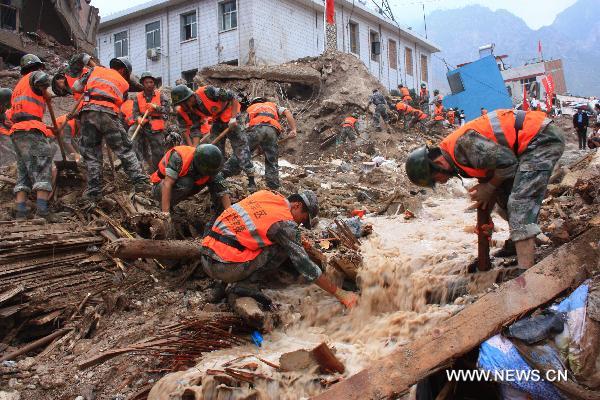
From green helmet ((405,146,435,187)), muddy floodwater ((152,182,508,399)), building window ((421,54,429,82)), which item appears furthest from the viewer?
building window ((421,54,429,82))

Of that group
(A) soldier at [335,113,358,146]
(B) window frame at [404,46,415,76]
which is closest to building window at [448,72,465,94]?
(B) window frame at [404,46,415,76]

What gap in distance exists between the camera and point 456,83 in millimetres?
23797

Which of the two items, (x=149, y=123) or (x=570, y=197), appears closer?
(x=570, y=197)

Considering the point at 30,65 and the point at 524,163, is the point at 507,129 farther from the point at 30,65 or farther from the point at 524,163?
the point at 30,65

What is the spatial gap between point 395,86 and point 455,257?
2051 cm

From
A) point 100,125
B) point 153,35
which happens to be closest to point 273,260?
point 100,125

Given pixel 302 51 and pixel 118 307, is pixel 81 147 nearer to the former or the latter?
pixel 118 307

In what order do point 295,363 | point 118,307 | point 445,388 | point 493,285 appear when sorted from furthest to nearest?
point 118,307, point 493,285, point 295,363, point 445,388

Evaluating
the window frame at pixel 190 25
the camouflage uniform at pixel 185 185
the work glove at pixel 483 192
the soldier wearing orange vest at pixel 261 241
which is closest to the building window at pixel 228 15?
the window frame at pixel 190 25

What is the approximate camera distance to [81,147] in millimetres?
5426

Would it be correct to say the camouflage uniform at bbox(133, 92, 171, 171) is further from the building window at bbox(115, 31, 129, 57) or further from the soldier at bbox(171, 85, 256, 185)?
the building window at bbox(115, 31, 129, 57)

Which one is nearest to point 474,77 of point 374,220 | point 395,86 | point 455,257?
point 395,86

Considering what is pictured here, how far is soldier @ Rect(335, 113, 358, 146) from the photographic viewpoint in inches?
487

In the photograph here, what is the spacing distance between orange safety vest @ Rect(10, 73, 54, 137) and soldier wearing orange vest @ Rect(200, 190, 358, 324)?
2.81 m
